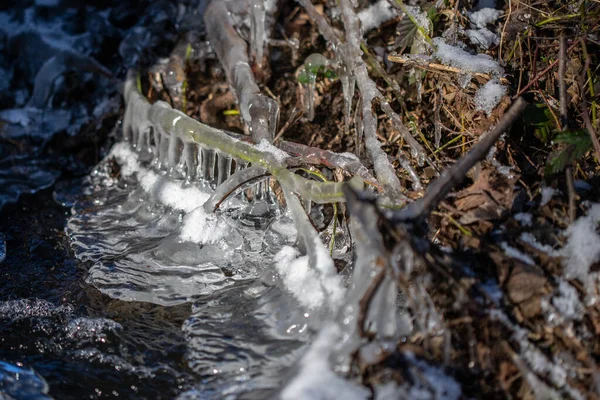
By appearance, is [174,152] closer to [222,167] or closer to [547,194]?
[222,167]

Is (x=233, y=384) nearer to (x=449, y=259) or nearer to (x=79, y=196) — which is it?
(x=449, y=259)

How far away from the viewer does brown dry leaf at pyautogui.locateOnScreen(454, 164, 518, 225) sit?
6.46 ft

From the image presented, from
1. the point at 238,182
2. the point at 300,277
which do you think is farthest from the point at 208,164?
the point at 300,277

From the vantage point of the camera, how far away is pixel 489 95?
2.45 m

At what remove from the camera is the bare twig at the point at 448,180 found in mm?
1692

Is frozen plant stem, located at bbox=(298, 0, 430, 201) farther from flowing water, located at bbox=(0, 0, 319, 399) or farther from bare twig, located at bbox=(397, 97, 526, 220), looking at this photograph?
flowing water, located at bbox=(0, 0, 319, 399)

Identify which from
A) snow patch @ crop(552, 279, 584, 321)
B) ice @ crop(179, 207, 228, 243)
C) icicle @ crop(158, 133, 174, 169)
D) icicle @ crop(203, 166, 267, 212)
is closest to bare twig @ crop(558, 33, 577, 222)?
snow patch @ crop(552, 279, 584, 321)

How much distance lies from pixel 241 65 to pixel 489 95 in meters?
1.63

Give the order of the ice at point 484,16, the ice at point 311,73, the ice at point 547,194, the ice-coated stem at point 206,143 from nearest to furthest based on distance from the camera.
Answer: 1. the ice at point 547,194
2. the ice-coated stem at point 206,143
3. the ice at point 484,16
4. the ice at point 311,73

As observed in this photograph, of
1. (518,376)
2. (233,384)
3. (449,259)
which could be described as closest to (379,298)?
(449,259)

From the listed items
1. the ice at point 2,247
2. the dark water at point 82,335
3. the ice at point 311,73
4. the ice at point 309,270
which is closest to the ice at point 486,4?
the ice at point 311,73

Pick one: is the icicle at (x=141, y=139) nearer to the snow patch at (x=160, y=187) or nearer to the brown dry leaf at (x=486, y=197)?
the snow patch at (x=160, y=187)

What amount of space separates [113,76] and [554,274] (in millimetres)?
3634

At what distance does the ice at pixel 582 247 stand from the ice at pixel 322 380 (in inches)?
32.0
